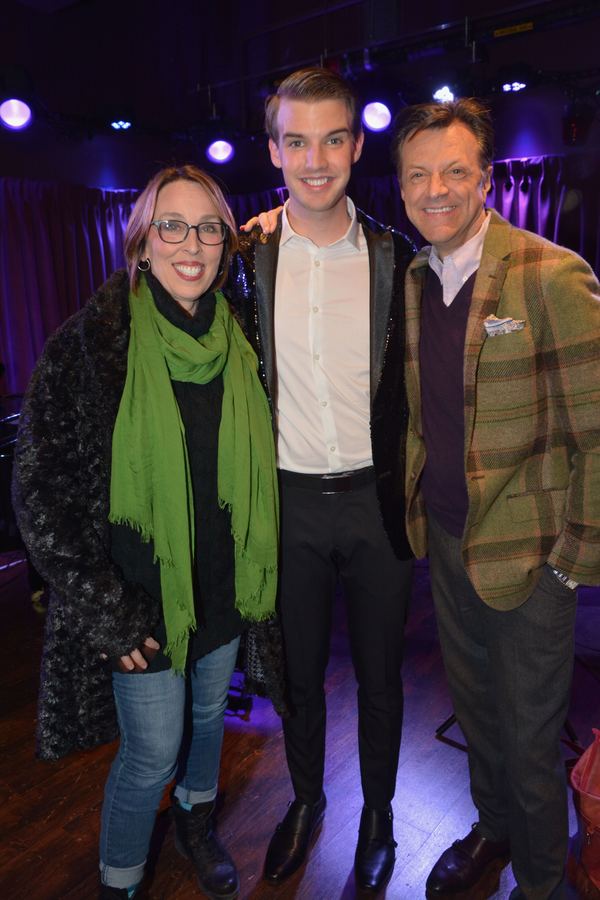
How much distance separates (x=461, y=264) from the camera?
5.70ft

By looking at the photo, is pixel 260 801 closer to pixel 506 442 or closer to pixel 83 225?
pixel 506 442

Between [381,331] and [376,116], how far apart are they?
4408 millimetres

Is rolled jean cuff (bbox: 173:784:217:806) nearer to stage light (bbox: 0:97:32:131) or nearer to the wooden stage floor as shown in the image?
the wooden stage floor

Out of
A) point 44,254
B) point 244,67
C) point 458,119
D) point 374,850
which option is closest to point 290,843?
point 374,850

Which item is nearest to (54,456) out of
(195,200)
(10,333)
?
(195,200)

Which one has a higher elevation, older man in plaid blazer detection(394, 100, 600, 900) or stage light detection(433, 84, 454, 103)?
stage light detection(433, 84, 454, 103)

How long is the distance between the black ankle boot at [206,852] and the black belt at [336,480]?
958 millimetres

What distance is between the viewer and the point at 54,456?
152 centimetres

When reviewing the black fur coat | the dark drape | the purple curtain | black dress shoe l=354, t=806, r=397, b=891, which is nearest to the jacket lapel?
the black fur coat

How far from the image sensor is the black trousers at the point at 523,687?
1.70 meters

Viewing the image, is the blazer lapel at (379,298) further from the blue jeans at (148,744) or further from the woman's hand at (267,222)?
the blue jeans at (148,744)

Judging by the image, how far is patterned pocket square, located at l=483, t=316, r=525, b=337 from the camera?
5.24ft

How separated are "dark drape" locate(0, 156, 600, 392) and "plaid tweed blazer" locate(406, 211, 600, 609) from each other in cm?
495

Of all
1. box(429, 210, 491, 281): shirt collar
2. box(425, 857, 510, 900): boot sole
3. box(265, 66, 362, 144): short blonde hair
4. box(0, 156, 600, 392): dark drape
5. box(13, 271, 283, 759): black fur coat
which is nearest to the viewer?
box(13, 271, 283, 759): black fur coat
